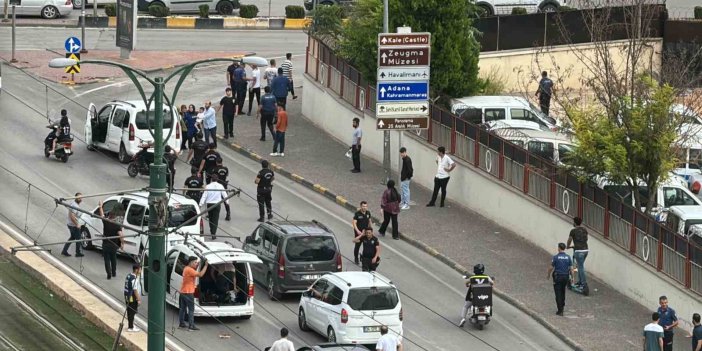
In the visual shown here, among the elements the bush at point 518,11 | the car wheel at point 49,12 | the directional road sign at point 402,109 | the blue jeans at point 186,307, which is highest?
the bush at point 518,11

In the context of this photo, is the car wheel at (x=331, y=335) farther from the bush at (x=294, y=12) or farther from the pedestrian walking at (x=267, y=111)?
the bush at (x=294, y=12)

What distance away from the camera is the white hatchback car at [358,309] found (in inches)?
1097

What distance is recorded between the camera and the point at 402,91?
38.2 metres

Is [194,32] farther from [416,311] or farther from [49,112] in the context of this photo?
[416,311]

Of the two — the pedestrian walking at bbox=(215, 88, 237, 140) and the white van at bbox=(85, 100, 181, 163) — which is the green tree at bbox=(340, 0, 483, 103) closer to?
the pedestrian walking at bbox=(215, 88, 237, 140)

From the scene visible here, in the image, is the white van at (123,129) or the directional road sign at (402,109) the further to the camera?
the white van at (123,129)

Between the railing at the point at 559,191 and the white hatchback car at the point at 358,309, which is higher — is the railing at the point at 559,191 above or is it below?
above

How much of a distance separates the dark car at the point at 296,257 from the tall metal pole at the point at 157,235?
7207mm

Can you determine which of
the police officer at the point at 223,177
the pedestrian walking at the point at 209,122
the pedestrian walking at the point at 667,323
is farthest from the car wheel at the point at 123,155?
the pedestrian walking at the point at 667,323

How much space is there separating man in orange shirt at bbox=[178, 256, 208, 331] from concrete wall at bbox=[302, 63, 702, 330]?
9631 mm

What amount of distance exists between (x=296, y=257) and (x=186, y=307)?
2.75 metres

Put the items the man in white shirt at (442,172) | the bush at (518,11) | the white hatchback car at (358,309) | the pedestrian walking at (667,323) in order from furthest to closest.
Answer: the bush at (518,11)
the man in white shirt at (442,172)
the pedestrian walking at (667,323)
the white hatchback car at (358,309)

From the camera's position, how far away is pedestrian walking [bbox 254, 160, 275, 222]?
35375 millimetres

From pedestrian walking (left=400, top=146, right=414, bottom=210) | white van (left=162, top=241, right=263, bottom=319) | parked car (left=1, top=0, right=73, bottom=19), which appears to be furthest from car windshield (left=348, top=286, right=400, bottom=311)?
parked car (left=1, top=0, right=73, bottom=19)
